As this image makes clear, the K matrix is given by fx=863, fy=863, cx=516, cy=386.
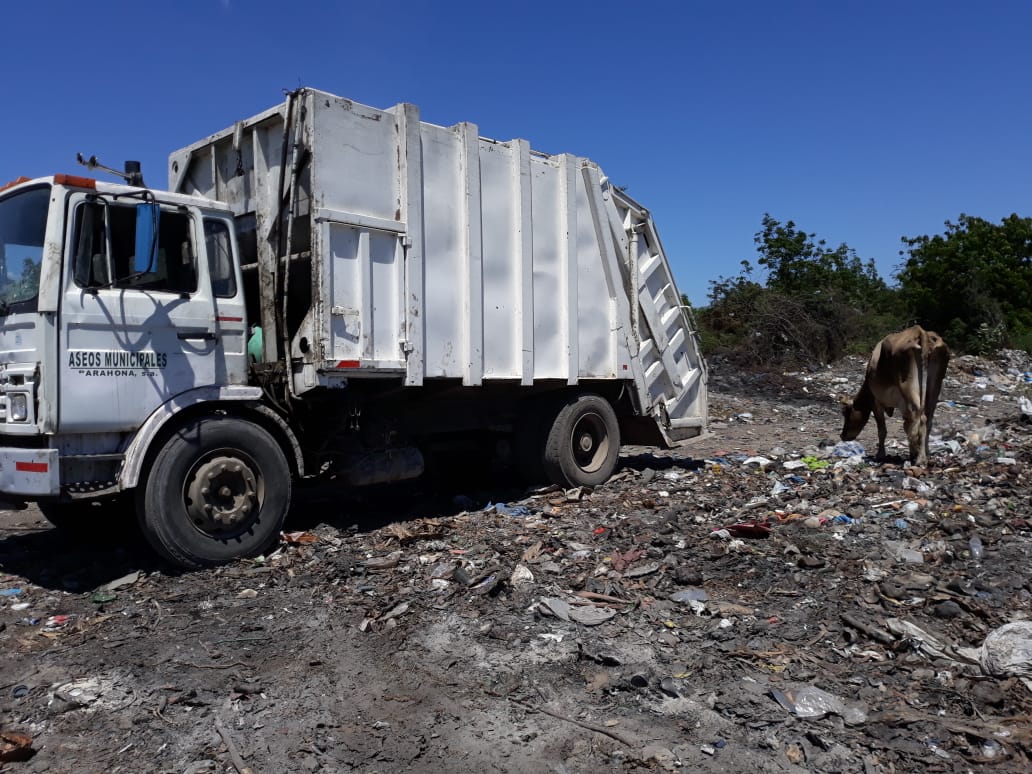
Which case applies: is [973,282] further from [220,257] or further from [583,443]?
[220,257]

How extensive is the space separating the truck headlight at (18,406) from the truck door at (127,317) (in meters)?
0.20

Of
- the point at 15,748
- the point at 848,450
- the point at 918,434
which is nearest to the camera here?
the point at 15,748

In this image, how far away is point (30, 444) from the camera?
4746mm

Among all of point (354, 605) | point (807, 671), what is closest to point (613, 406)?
point (354, 605)

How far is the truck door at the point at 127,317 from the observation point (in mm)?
4684

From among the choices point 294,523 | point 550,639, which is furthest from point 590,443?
point 550,639

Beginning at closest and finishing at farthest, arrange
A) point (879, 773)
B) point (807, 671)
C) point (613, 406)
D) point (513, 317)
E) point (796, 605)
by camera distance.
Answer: point (879, 773)
point (807, 671)
point (796, 605)
point (513, 317)
point (613, 406)

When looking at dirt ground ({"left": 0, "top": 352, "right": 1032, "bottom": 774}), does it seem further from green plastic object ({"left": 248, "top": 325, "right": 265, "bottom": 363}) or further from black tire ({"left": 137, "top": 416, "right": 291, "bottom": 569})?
green plastic object ({"left": 248, "top": 325, "right": 265, "bottom": 363})

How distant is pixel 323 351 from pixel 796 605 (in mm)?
3081

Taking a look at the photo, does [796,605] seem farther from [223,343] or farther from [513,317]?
[223,343]

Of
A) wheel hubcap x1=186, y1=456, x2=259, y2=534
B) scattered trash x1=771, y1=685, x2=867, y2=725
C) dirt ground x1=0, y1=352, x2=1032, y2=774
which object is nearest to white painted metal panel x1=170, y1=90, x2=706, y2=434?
wheel hubcap x1=186, y1=456, x2=259, y2=534

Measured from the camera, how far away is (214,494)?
5102mm

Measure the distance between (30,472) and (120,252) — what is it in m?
1.30

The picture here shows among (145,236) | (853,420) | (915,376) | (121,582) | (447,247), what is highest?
(447,247)
